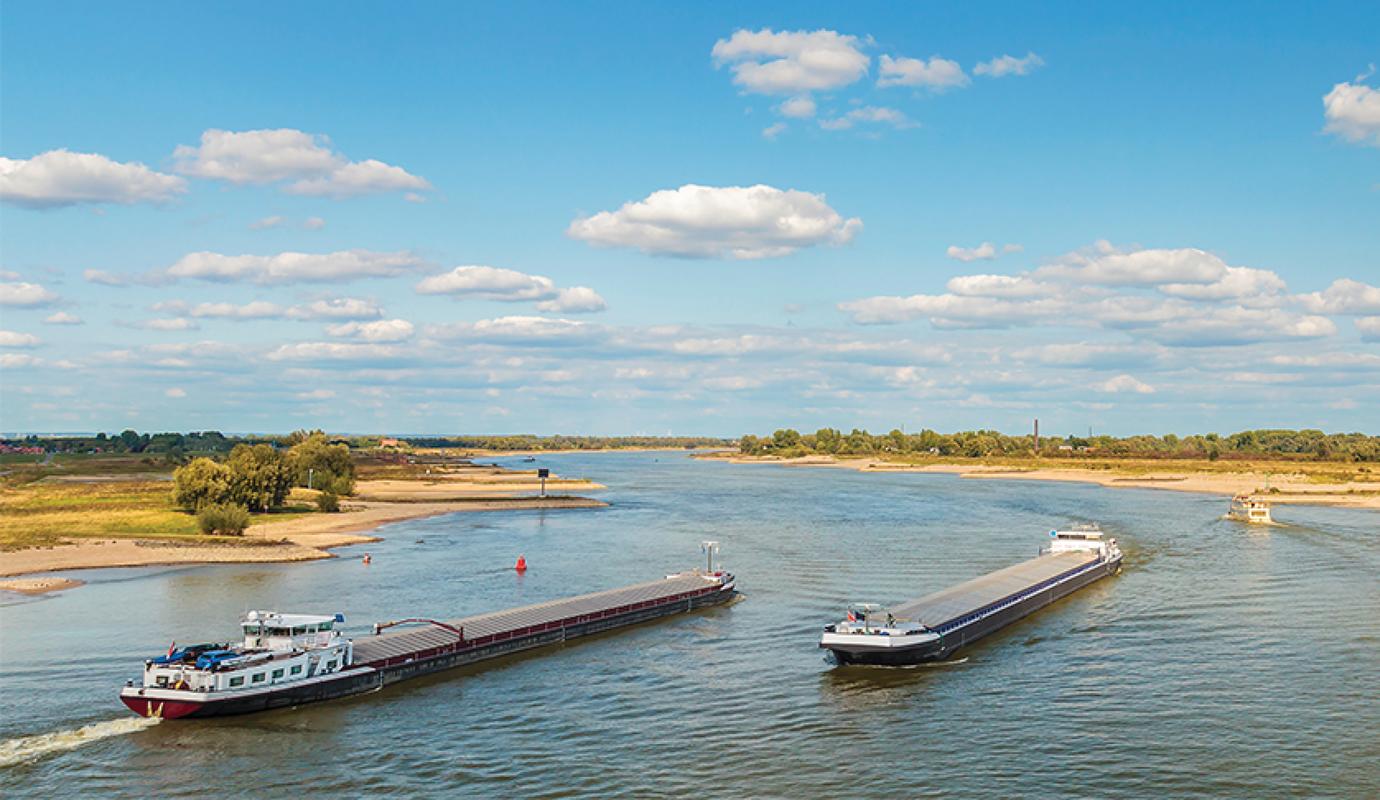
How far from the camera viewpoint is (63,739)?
40750 millimetres

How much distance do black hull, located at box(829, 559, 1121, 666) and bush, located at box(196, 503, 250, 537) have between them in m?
77.8

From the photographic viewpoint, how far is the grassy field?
103125 millimetres

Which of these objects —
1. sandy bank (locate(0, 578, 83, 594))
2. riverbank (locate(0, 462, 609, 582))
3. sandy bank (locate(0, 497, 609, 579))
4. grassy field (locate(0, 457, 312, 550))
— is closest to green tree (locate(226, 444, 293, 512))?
grassy field (locate(0, 457, 312, 550))

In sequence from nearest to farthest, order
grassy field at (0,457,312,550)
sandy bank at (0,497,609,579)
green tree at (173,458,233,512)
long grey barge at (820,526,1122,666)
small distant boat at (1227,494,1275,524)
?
long grey barge at (820,526,1122,666)
sandy bank at (0,497,609,579)
grassy field at (0,457,312,550)
green tree at (173,458,233,512)
small distant boat at (1227,494,1275,524)

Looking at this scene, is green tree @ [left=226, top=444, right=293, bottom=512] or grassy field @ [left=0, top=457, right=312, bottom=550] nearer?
grassy field @ [left=0, top=457, right=312, bottom=550]

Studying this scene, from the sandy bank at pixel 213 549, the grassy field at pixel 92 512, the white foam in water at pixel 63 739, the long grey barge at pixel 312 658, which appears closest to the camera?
the white foam in water at pixel 63 739

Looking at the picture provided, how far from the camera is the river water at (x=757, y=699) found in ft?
121

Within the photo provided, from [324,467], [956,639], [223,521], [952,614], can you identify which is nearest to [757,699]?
[956,639]

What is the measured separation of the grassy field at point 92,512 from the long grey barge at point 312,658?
56627 millimetres

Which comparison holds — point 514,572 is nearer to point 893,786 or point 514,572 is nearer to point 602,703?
point 602,703

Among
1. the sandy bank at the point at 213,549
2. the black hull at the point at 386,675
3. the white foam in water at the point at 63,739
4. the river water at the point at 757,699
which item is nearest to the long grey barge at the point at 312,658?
the black hull at the point at 386,675

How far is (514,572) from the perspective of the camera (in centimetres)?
8838

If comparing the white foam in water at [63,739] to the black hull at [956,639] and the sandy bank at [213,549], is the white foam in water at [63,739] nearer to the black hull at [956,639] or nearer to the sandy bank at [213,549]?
the black hull at [956,639]

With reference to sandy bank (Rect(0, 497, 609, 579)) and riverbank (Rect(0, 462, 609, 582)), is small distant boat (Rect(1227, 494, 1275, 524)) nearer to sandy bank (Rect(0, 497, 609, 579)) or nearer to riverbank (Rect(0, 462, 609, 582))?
riverbank (Rect(0, 462, 609, 582))
